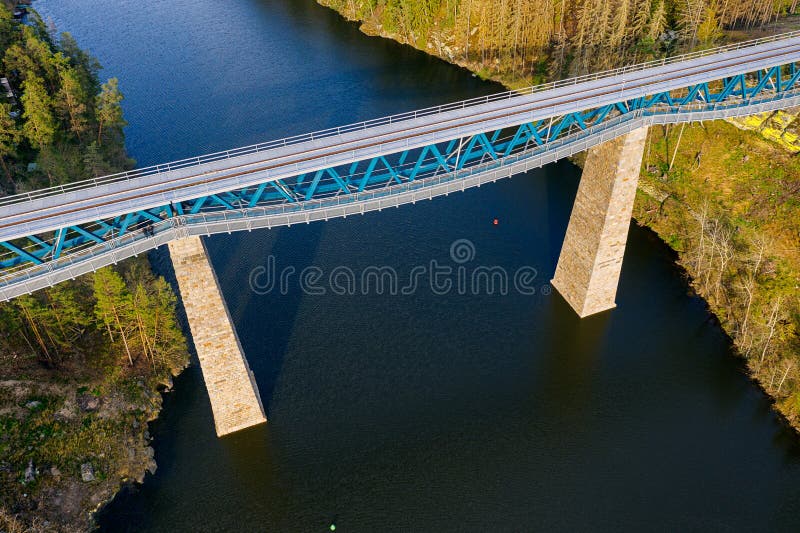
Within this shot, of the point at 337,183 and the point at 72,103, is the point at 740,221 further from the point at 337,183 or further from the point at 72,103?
the point at 72,103

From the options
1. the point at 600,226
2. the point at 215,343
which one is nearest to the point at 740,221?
the point at 600,226

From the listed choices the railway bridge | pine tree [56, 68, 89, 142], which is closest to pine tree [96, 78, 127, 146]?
pine tree [56, 68, 89, 142]

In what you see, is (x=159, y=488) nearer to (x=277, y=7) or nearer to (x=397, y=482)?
(x=397, y=482)

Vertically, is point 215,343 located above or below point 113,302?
below

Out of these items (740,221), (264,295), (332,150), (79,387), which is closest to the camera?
(332,150)

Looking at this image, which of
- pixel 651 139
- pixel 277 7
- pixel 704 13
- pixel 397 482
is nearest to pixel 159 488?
pixel 397 482

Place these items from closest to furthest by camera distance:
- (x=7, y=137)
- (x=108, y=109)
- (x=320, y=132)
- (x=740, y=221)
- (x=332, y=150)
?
(x=332, y=150)
(x=320, y=132)
(x=7, y=137)
(x=740, y=221)
(x=108, y=109)

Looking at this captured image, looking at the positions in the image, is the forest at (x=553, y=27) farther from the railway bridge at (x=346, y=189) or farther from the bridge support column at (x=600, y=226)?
the bridge support column at (x=600, y=226)

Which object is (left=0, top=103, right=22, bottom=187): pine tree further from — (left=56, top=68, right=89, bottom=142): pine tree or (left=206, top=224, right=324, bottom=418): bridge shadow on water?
(left=206, top=224, right=324, bottom=418): bridge shadow on water
